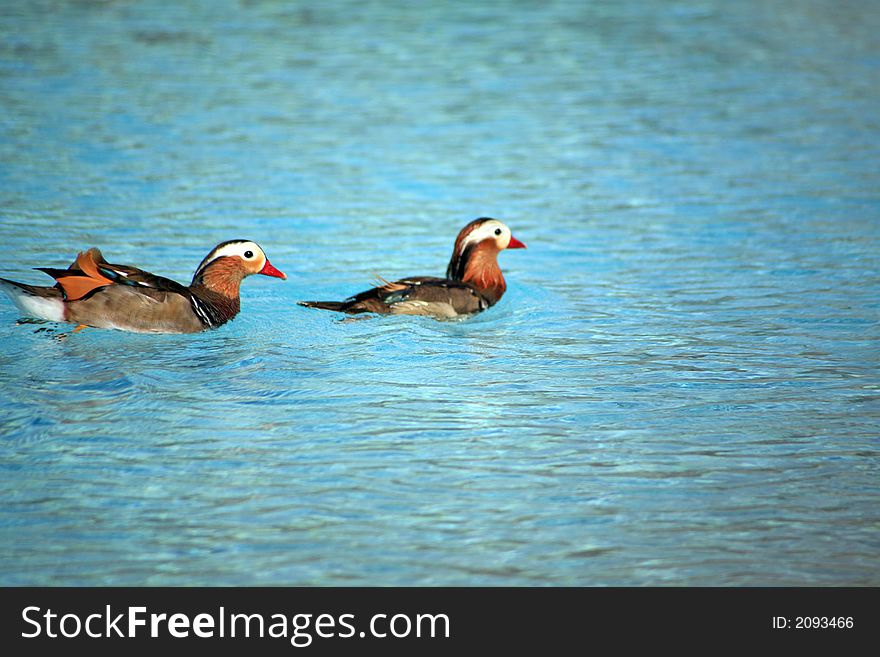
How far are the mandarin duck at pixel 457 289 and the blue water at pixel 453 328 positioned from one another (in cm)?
19

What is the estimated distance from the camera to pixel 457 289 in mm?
11398

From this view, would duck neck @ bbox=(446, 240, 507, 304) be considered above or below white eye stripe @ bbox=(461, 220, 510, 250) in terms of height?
below

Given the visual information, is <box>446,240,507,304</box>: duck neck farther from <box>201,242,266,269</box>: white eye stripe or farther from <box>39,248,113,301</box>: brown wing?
<box>39,248,113,301</box>: brown wing

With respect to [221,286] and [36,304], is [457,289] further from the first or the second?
[36,304]

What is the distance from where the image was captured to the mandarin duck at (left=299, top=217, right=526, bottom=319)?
11031 millimetres
